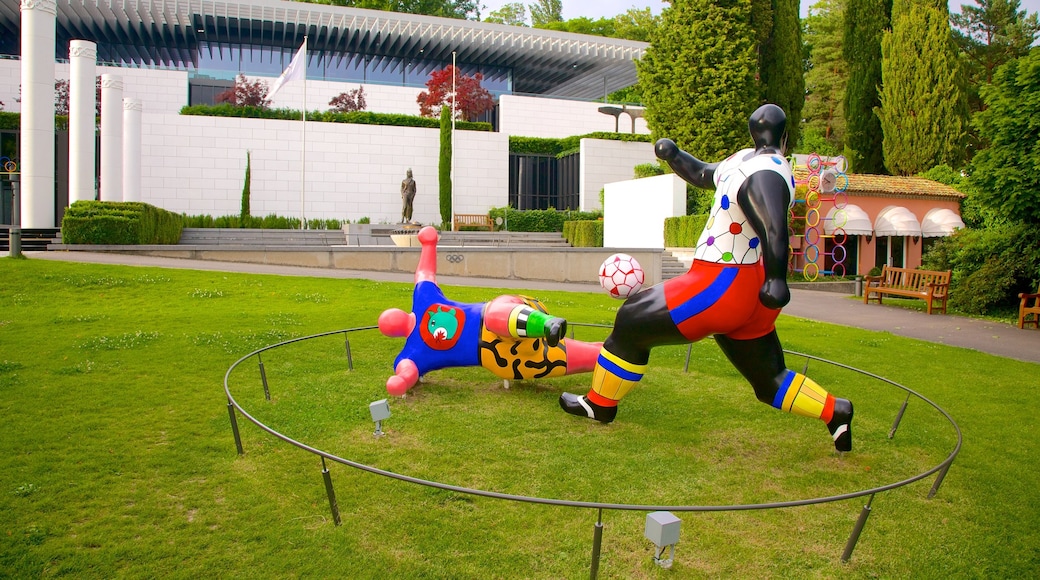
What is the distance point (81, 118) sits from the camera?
23469mm

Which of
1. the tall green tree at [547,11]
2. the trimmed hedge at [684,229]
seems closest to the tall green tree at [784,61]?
the trimmed hedge at [684,229]

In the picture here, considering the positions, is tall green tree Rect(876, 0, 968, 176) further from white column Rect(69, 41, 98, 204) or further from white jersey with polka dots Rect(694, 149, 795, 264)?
white column Rect(69, 41, 98, 204)

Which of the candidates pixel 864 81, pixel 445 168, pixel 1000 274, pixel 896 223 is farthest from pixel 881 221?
pixel 445 168

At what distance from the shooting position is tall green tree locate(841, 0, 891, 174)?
31.4 metres

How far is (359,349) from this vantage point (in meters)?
9.26

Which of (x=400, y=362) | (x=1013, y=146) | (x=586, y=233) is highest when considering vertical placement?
(x=1013, y=146)

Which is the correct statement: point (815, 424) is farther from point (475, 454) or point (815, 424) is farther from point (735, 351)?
point (475, 454)

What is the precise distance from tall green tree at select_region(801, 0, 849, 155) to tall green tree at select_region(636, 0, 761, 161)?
16361 mm

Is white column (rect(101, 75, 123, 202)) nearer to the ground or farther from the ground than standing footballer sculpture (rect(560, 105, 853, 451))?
farther from the ground

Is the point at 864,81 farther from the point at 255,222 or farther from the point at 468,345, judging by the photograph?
the point at 468,345

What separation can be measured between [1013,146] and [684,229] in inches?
420

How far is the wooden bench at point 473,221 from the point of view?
33375mm

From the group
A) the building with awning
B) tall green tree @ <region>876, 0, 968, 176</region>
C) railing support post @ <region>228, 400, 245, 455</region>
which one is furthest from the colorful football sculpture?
tall green tree @ <region>876, 0, 968, 176</region>

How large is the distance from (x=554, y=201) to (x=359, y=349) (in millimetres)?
30008
